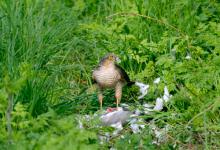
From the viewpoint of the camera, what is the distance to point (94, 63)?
8.71m

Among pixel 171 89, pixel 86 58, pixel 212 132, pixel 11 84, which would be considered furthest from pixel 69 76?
pixel 11 84

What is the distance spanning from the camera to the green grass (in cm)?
603

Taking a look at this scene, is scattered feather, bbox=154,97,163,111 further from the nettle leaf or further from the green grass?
the nettle leaf

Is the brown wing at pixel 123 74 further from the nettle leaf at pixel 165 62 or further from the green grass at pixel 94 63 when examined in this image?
the nettle leaf at pixel 165 62

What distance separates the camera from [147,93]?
25.7ft

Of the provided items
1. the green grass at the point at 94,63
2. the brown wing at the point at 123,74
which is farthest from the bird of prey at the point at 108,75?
the green grass at the point at 94,63

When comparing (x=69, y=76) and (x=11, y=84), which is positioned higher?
(x=11, y=84)

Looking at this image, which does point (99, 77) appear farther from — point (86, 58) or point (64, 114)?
point (86, 58)

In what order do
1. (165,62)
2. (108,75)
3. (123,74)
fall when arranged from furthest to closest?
(165,62), (123,74), (108,75)

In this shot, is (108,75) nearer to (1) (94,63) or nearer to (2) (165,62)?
(2) (165,62)

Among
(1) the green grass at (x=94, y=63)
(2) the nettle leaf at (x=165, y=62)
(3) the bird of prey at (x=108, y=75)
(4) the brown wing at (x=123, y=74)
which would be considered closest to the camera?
(1) the green grass at (x=94, y=63)

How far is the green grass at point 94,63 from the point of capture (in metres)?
6.03

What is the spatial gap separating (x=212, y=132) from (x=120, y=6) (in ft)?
10.0

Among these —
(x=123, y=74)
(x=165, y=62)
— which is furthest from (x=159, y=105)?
(x=165, y=62)
